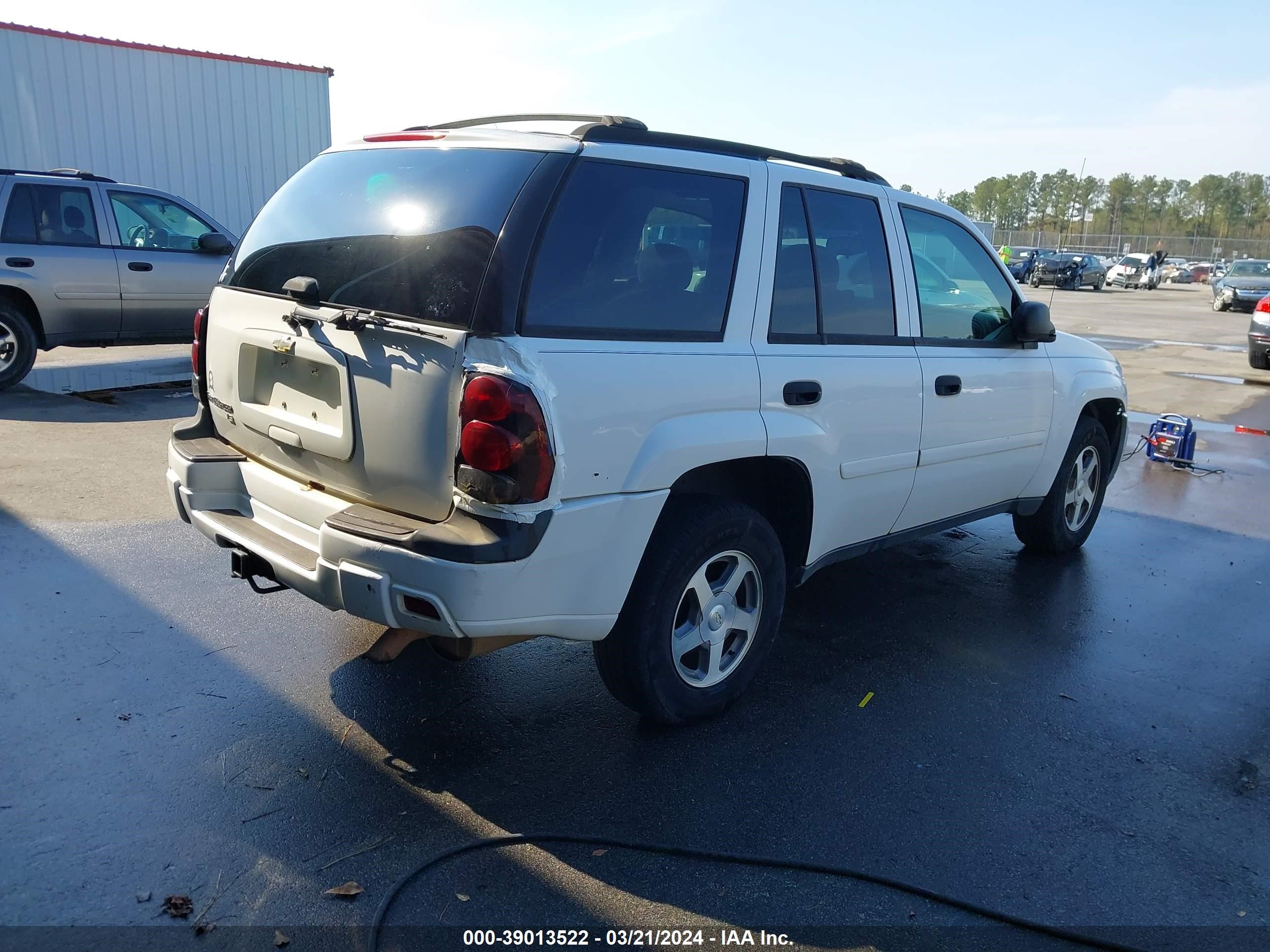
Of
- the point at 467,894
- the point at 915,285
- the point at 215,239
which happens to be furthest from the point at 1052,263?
the point at 467,894

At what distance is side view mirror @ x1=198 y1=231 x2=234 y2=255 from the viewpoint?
10.1m

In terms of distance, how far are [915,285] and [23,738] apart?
3.83 meters

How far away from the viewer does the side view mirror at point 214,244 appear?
33.1 ft

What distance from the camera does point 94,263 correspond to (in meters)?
9.73

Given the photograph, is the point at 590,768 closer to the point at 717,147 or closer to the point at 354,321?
the point at 354,321

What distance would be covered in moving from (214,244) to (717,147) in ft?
26.4

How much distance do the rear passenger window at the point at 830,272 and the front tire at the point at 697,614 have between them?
75cm

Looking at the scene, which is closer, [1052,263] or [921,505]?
[921,505]

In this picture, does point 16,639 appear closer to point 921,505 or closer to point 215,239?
point 921,505

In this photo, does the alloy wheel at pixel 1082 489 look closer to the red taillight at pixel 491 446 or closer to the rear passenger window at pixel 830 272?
the rear passenger window at pixel 830 272

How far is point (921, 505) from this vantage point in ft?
14.7

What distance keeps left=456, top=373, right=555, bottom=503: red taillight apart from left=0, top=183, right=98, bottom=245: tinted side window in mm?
8741

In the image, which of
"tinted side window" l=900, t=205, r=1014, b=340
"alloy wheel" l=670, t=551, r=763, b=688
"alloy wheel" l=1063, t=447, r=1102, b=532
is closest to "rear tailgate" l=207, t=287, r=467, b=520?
"alloy wheel" l=670, t=551, r=763, b=688

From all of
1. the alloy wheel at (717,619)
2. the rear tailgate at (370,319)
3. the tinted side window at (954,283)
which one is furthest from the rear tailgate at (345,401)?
the tinted side window at (954,283)
